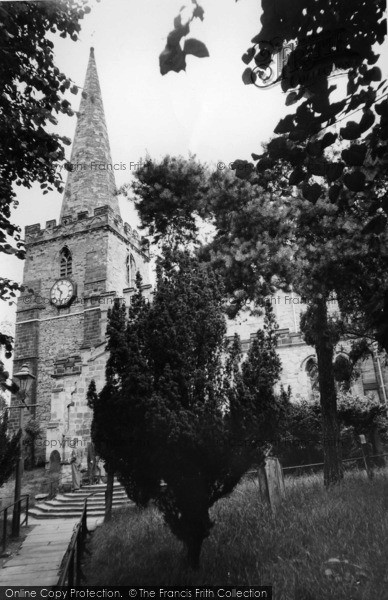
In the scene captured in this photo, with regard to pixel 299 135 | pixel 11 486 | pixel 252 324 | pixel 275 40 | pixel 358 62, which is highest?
pixel 252 324

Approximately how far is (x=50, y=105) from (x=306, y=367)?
14620 mm

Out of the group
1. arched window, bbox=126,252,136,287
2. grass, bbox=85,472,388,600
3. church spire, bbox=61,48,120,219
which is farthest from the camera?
arched window, bbox=126,252,136,287

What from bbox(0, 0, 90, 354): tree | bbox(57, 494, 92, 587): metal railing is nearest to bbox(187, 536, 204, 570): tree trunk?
bbox(57, 494, 92, 587): metal railing

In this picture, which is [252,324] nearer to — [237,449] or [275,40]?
[237,449]

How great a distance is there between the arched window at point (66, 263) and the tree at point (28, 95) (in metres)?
22.9

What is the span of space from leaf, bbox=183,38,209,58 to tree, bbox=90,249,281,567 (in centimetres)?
361

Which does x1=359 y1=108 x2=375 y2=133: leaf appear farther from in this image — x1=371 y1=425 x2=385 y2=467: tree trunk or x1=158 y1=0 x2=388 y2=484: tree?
x1=371 y1=425 x2=385 y2=467: tree trunk

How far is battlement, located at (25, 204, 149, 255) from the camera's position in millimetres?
27672

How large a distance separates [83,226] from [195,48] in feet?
86.6

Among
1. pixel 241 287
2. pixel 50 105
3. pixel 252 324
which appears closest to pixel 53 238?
pixel 252 324

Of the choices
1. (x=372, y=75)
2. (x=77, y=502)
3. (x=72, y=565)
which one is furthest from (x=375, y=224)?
(x=77, y=502)

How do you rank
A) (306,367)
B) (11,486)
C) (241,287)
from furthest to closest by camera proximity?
(11,486) → (306,367) → (241,287)

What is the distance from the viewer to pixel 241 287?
10.2m

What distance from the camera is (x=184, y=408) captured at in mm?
5695
